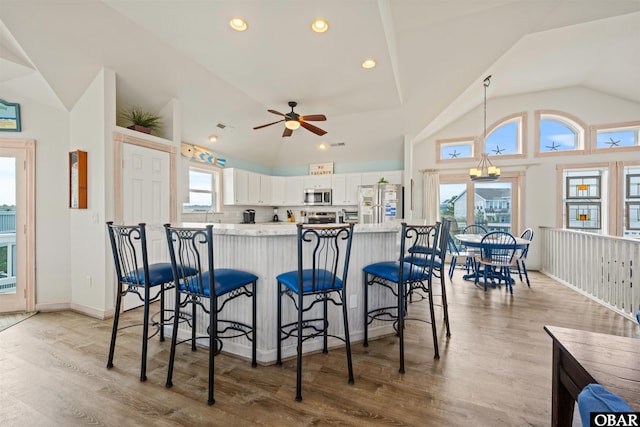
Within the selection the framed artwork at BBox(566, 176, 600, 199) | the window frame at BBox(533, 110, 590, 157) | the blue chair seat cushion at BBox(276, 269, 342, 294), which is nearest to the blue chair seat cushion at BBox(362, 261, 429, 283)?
the blue chair seat cushion at BBox(276, 269, 342, 294)

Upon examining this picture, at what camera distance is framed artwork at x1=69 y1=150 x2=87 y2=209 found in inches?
126

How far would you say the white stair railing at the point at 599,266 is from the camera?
3148mm

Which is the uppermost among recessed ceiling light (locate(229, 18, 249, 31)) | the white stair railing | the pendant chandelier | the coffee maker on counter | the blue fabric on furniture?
recessed ceiling light (locate(229, 18, 249, 31))

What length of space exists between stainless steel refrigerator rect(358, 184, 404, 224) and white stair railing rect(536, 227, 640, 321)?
9.22 feet

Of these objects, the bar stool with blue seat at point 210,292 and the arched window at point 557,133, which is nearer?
the bar stool with blue seat at point 210,292

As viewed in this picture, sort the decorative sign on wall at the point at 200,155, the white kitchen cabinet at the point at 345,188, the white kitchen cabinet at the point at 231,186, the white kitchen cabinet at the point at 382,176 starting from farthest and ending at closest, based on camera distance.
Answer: the white kitchen cabinet at the point at 345,188 < the white kitchen cabinet at the point at 382,176 < the white kitchen cabinet at the point at 231,186 < the decorative sign on wall at the point at 200,155

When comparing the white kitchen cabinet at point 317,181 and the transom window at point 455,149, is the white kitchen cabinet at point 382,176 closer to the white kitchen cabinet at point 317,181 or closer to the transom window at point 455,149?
the white kitchen cabinet at point 317,181

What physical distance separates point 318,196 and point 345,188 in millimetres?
677

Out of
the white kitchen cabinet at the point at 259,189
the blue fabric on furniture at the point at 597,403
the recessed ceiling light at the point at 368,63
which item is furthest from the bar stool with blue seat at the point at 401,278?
the white kitchen cabinet at the point at 259,189

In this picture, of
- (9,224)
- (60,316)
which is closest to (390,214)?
(60,316)

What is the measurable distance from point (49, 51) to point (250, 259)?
9.91 ft

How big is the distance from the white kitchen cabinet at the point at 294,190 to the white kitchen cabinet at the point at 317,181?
0.42ft

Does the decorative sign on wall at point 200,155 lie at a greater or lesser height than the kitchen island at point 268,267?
greater

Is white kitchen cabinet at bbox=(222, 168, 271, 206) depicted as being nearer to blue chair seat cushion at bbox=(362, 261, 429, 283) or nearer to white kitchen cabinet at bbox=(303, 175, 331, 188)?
white kitchen cabinet at bbox=(303, 175, 331, 188)
